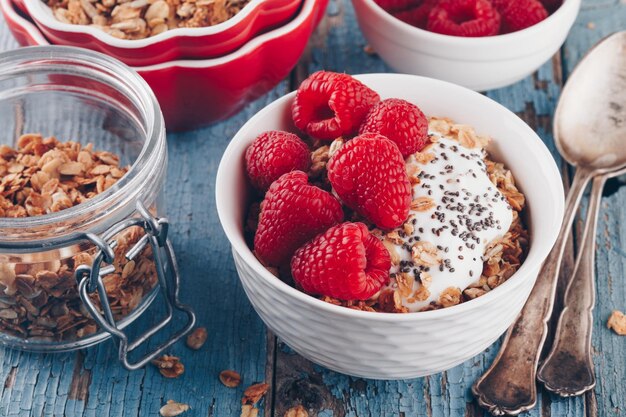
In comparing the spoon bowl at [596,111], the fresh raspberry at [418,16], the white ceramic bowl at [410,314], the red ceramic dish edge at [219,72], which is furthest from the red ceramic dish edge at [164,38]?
the spoon bowl at [596,111]

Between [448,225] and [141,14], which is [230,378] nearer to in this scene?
[448,225]

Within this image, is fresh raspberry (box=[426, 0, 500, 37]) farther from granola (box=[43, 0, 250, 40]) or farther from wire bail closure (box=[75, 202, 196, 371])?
wire bail closure (box=[75, 202, 196, 371])

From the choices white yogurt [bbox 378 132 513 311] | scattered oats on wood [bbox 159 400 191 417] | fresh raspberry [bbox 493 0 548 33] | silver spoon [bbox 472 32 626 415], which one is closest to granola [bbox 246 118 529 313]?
white yogurt [bbox 378 132 513 311]

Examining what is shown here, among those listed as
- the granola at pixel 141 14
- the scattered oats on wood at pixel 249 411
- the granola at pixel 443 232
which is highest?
the granola at pixel 141 14

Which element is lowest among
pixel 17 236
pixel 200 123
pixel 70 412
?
pixel 70 412

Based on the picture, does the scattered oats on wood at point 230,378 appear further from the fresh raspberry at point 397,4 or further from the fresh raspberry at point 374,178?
the fresh raspberry at point 397,4

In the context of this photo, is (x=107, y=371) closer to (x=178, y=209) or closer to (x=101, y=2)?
(x=178, y=209)

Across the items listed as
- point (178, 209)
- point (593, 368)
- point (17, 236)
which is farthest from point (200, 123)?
point (593, 368)
